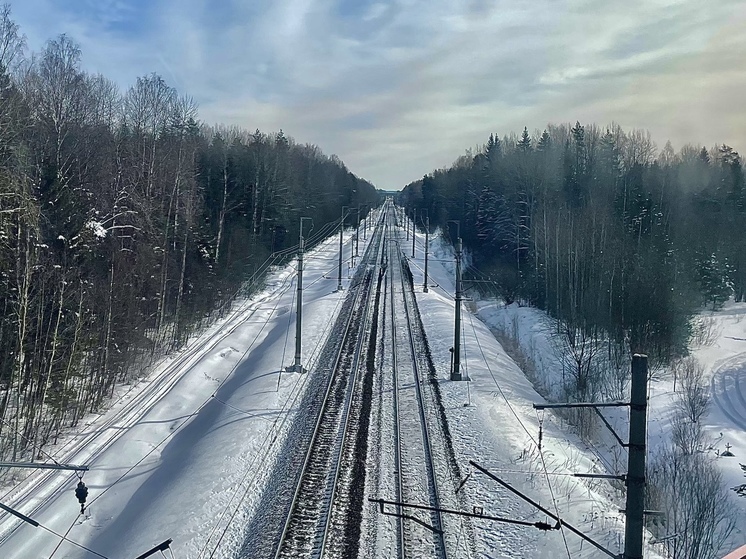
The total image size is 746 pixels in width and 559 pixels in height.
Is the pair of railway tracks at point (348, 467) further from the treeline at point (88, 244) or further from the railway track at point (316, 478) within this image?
the treeline at point (88, 244)

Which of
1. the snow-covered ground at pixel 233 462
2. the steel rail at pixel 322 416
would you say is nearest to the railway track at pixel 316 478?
the steel rail at pixel 322 416

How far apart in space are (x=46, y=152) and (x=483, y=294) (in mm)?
33274

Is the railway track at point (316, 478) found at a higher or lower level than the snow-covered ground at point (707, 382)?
higher

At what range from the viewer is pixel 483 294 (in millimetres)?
46156

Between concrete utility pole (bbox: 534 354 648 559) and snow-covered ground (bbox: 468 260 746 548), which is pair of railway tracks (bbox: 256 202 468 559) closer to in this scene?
concrete utility pole (bbox: 534 354 648 559)

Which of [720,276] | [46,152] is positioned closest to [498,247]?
[720,276]

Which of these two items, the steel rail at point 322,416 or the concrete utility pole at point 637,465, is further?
the steel rail at point 322,416

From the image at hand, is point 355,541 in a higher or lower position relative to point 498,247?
lower

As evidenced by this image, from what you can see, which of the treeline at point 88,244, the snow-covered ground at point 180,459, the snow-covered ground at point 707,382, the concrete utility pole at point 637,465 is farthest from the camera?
the snow-covered ground at point 707,382

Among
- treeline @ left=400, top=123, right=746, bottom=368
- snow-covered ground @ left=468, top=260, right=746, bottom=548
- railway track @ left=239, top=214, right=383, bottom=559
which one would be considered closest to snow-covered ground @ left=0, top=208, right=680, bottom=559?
railway track @ left=239, top=214, right=383, bottom=559

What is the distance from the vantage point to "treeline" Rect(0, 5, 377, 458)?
15.0m

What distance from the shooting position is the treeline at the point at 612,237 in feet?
89.9

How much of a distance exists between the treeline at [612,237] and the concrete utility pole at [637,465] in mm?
16775

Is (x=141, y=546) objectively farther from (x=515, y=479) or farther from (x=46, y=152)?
(x=46, y=152)
